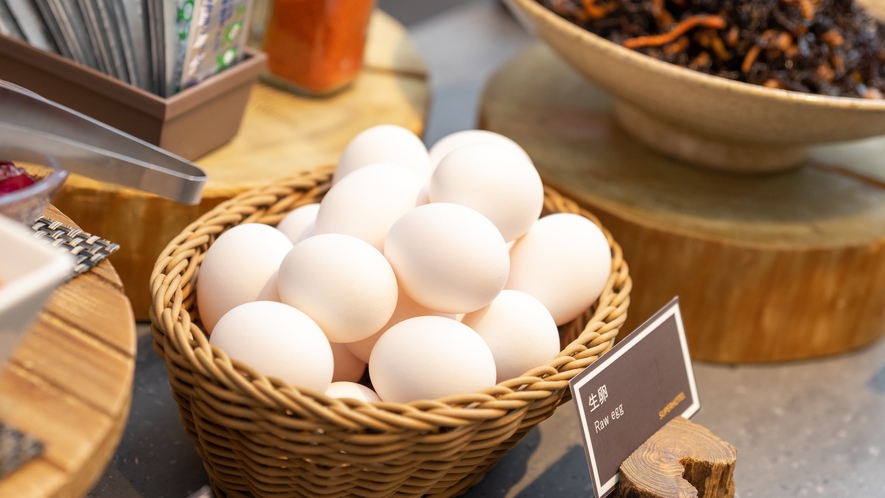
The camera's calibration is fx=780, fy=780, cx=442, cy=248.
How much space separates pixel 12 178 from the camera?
0.56 meters

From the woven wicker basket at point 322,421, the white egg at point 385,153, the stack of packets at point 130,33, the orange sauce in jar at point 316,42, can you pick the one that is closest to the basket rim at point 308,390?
the woven wicker basket at point 322,421

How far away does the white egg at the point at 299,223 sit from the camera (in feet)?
2.78

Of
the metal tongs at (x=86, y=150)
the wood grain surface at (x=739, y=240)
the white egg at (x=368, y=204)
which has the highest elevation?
the metal tongs at (x=86, y=150)

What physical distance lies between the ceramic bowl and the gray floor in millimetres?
335

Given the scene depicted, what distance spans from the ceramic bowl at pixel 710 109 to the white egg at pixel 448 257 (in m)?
0.42

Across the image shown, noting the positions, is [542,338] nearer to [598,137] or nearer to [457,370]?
[457,370]

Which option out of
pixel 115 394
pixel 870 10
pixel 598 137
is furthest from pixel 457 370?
pixel 870 10

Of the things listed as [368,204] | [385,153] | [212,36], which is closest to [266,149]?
[212,36]

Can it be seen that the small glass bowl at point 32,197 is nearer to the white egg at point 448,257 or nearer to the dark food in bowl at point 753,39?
the white egg at point 448,257

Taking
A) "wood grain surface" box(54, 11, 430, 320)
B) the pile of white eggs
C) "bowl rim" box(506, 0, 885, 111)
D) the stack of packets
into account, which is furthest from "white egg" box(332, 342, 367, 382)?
"bowl rim" box(506, 0, 885, 111)

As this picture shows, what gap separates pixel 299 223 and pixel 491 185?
22 cm

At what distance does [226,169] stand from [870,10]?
119 centimetres

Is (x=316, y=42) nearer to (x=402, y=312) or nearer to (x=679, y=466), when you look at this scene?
(x=402, y=312)

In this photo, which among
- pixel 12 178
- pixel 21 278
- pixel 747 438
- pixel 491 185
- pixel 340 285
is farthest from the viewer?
pixel 747 438
